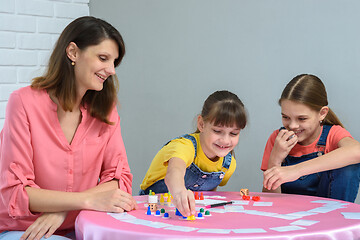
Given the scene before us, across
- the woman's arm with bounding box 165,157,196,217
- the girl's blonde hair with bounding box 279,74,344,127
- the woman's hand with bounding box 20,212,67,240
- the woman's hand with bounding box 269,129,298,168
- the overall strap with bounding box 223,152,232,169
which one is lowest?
the woman's hand with bounding box 20,212,67,240

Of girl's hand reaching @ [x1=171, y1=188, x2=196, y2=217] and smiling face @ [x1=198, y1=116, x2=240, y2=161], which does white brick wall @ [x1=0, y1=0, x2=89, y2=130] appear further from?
girl's hand reaching @ [x1=171, y1=188, x2=196, y2=217]

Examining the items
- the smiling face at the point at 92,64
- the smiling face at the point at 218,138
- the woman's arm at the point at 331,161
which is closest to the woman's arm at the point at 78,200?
the smiling face at the point at 92,64

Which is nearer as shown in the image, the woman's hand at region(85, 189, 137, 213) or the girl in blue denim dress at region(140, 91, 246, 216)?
the woman's hand at region(85, 189, 137, 213)

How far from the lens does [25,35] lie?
2895mm

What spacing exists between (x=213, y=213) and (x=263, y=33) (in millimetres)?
1363

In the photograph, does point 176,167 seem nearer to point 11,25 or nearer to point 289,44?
point 289,44

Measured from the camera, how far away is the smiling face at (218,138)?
72.6 inches

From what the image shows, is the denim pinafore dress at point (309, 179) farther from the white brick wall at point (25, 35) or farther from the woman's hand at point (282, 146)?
the white brick wall at point (25, 35)

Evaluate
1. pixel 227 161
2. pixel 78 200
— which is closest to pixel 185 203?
pixel 78 200

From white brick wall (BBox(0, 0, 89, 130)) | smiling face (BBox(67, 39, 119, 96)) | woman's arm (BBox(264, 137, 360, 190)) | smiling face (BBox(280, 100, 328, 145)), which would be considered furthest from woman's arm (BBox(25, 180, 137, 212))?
white brick wall (BBox(0, 0, 89, 130))

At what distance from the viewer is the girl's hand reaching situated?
4.15ft

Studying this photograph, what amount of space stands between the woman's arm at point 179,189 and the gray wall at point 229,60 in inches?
33.8

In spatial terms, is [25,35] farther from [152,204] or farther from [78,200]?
[152,204]

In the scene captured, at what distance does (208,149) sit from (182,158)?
19cm
